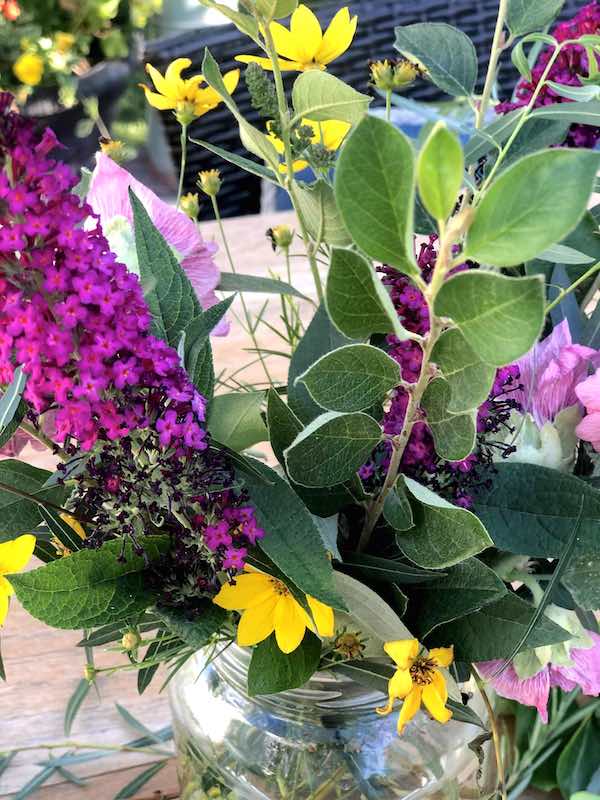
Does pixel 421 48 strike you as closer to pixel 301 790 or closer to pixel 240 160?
pixel 240 160

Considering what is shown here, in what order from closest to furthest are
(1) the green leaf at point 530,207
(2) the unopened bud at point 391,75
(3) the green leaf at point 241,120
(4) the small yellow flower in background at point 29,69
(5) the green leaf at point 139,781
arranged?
(1) the green leaf at point 530,207, (3) the green leaf at point 241,120, (2) the unopened bud at point 391,75, (5) the green leaf at point 139,781, (4) the small yellow flower in background at point 29,69

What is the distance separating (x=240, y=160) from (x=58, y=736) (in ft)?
1.32

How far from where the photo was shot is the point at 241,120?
297 mm

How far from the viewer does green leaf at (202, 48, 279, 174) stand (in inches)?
11.3

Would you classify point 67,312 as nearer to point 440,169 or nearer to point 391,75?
point 440,169

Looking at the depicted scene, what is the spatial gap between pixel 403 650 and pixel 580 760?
304 millimetres

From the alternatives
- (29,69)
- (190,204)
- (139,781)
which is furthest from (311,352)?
(29,69)

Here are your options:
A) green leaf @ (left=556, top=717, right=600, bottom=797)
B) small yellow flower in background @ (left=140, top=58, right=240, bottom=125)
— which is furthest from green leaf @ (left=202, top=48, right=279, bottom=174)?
green leaf @ (left=556, top=717, right=600, bottom=797)

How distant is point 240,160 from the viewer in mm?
317

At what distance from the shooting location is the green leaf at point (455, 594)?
32cm

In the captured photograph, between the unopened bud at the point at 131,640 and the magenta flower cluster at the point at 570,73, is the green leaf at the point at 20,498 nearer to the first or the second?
the unopened bud at the point at 131,640

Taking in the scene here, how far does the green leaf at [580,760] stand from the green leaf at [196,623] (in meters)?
0.31

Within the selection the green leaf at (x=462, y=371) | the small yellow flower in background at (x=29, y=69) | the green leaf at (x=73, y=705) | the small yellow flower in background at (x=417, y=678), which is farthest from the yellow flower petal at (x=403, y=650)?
the small yellow flower in background at (x=29, y=69)

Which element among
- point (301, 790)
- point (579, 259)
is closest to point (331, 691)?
point (301, 790)
